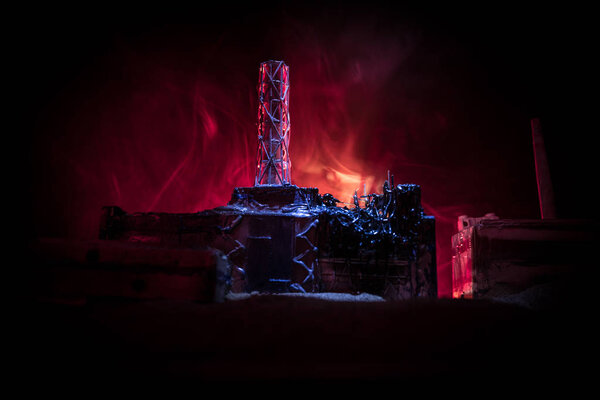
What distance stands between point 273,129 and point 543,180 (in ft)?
51.6

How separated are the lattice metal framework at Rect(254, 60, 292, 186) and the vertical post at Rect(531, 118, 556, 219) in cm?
1471

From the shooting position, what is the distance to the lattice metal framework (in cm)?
1462

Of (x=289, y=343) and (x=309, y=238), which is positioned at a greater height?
(x=309, y=238)

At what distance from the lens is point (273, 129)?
15016mm

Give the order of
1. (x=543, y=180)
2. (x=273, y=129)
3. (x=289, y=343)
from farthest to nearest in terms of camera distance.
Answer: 1. (x=543, y=180)
2. (x=273, y=129)
3. (x=289, y=343)

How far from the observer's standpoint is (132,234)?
39.2 ft

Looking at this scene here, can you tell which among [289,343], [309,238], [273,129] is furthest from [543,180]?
[289,343]

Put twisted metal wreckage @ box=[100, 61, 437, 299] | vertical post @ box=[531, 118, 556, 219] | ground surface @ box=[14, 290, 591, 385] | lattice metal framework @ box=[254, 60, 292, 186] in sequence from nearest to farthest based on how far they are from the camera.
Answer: ground surface @ box=[14, 290, 591, 385] → twisted metal wreckage @ box=[100, 61, 437, 299] → lattice metal framework @ box=[254, 60, 292, 186] → vertical post @ box=[531, 118, 556, 219]

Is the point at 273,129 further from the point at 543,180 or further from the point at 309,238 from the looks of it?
the point at 543,180

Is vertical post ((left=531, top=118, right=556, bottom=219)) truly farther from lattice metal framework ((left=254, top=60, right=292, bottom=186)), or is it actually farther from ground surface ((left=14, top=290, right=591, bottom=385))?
ground surface ((left=14, top=290, right=591, bottom=385))

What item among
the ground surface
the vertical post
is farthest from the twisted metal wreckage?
the vertical post

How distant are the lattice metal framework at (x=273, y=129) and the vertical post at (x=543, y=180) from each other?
579 inches

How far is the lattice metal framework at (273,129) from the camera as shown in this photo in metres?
14.6

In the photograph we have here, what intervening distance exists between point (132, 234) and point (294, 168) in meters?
14.0
